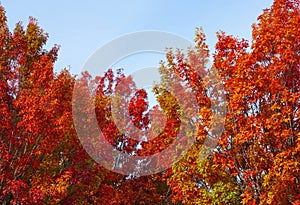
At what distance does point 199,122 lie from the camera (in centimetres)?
1459

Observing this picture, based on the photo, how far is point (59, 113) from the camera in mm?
15453

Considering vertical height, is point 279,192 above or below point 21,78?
below

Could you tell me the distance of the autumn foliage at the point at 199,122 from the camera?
1312 centimetres

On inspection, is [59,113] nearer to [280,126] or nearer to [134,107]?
[134,107]

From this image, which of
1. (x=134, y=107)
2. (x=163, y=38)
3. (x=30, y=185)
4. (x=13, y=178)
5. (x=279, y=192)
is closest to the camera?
(x=279, y=192)

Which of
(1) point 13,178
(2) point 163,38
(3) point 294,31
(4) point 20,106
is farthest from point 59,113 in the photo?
(3) point 294,31

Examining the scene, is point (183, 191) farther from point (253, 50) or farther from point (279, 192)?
point (253, 50)

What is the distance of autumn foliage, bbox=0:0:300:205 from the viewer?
13.1 metres

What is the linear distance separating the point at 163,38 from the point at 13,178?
26.5 ft

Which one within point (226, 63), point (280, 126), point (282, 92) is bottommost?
point (280, 126)

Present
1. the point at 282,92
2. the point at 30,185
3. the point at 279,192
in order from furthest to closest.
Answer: the point at 30,185 → the point at 282,92 → the point at 279,192

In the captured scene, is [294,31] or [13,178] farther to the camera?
[13,178]

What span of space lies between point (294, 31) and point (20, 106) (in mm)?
10161

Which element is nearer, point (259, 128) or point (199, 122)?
point (259, 128)
